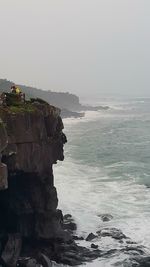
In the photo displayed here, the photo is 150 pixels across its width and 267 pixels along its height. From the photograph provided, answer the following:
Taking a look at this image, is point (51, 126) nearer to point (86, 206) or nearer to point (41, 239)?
point (41, 239)

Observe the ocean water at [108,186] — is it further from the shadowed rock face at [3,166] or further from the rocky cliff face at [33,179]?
the shadowed rock face at [3,166]

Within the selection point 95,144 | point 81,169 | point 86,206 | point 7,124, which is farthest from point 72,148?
point 7,124

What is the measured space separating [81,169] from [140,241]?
82.3ft

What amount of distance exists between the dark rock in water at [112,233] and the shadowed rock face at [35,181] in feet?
13.2

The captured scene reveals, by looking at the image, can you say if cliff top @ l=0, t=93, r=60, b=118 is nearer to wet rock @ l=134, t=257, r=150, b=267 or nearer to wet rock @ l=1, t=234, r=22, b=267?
wet rock @ l=1, t=234, r=22, b=267

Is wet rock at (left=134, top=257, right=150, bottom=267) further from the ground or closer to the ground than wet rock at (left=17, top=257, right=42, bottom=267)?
closer to the ground

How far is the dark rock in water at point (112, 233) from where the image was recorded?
36.6 metres

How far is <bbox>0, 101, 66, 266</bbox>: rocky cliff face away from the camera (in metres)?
31.7

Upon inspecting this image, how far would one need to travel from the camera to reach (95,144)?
84.9m

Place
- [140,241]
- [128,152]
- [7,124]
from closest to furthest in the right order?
[7,124] → [140,241] → [128,152]

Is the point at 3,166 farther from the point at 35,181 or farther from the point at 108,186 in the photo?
the point at 108,186

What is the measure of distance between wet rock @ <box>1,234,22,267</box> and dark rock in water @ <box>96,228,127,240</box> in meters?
7.49

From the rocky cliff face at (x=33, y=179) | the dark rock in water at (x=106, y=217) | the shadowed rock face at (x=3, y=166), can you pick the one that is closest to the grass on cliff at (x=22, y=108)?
the rocky cliff face at (x=33, y=179)

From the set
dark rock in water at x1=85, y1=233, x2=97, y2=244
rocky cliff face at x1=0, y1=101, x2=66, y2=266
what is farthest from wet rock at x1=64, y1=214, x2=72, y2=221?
rocky cliff face at x1=0, y1=101, x2=66, y2=266
